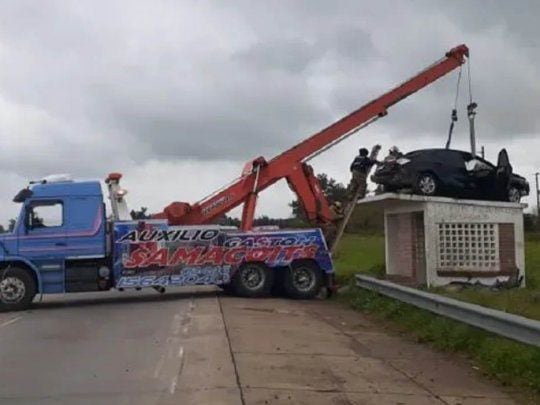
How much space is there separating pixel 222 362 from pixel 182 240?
454 inches

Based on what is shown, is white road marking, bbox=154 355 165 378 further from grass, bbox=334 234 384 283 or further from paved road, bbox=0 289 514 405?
grass, bbox=334 234 384 283

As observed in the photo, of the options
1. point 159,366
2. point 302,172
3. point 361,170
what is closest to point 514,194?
point 361,170

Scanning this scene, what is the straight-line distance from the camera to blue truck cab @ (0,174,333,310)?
21906 millimetres

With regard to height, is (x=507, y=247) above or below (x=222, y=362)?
above

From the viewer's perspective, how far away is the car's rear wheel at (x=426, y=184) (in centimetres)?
2358

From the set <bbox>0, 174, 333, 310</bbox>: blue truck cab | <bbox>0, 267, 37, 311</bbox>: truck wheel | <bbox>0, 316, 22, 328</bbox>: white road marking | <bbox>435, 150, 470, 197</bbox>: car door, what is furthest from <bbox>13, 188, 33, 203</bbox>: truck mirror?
<bbox>435, 150, 470, 197</bbox>: car door

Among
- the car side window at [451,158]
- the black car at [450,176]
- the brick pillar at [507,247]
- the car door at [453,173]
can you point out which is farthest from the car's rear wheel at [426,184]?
the brick pillar at [507,247]

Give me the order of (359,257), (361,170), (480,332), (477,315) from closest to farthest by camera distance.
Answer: (477,315) < (480,332) < (361,170) < (359,257)

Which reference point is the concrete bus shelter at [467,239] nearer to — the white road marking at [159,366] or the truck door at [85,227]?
the truck door at [85,227]

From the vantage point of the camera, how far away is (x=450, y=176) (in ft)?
78.7

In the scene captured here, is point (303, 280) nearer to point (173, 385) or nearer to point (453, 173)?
point (453, 173)

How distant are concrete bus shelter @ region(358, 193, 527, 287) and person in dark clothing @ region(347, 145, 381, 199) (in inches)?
33.4

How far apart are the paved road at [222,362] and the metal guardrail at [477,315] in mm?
693

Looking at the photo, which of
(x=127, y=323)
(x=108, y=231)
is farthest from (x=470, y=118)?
(x=127, y=323)
